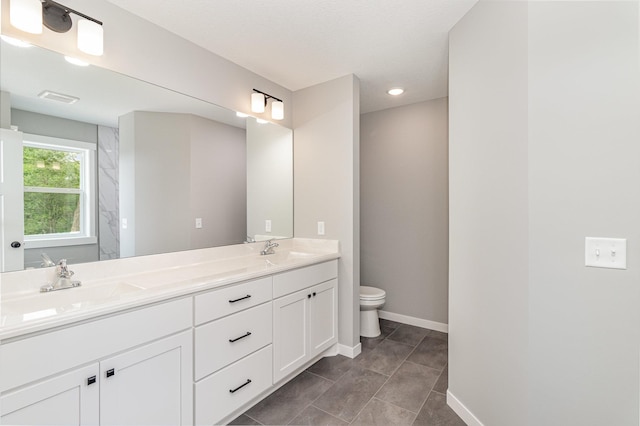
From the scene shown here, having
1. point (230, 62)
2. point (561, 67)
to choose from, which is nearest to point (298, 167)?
point (230, 62)

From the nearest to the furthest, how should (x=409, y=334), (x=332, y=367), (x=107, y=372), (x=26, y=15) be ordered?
(x=107, y=372) < (x=26, y=15) < (x=332, y=367) < (x=409, y=334)

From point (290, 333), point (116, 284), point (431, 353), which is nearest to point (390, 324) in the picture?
point (431, 353)

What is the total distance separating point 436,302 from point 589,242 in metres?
2.13

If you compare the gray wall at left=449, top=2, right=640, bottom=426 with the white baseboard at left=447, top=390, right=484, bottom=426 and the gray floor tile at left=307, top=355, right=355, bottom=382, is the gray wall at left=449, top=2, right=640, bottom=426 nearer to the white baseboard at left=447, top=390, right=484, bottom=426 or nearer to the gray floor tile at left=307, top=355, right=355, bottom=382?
the white baseboard at left=447, top=390, right=484, bottom=426

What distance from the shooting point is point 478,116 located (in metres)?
1.65

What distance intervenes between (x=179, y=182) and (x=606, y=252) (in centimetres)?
233

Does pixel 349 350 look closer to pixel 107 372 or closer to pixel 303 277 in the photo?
pixel 303 277

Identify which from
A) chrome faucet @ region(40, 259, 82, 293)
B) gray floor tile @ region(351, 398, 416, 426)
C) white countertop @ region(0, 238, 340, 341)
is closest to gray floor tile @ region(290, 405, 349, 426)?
gray floor tile @ region(351, 398, 416, 426)

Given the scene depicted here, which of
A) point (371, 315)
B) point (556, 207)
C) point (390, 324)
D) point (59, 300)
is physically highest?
point (556, 207)

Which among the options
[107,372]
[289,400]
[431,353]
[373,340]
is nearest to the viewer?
[107,372]

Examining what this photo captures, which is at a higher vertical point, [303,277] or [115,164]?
[115,164]

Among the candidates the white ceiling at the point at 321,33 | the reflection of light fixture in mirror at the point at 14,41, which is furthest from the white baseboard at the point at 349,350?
the reflection of light fixture in mirror at the point at 14,41

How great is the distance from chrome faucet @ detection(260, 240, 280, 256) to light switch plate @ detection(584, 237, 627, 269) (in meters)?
2.07

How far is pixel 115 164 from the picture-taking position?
69.1 inches
